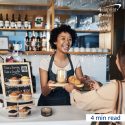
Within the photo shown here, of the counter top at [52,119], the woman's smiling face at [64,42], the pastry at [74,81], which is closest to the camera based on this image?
the counter top at [52,119]

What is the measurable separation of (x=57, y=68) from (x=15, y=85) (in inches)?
16.5

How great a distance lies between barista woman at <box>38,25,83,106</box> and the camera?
1.71m

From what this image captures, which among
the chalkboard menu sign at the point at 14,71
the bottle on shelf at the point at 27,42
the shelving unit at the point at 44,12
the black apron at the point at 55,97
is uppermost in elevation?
the shelving unit at the point at 44,12

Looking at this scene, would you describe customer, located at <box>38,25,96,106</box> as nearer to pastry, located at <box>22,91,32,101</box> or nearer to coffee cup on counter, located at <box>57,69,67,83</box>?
coffee cup on counter, located at <box>57,69,67,83</box>

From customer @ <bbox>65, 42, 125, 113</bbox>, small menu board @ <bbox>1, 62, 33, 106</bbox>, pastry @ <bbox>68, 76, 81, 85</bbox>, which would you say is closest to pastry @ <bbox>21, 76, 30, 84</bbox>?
small menu board @ <bbox>1, 62, 33, 106</bbox>

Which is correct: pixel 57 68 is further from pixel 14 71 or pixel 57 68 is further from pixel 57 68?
pixel 14 71

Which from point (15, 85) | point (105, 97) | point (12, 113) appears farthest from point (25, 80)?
point (105, 97)

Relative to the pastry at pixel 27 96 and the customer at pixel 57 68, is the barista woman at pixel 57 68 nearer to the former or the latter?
the customer at pixel 57 68

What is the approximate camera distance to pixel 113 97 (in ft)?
3.30

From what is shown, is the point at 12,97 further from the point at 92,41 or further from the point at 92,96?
the point at 92,41

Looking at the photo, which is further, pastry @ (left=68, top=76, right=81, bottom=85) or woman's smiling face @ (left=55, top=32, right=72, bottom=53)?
woman's smiling face @ (left=55, top=32, right=72, bottom=53)

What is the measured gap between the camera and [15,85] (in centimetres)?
136

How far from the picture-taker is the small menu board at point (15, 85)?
1.35m

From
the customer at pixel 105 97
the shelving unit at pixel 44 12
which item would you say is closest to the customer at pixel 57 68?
the customer at pixel 105 97
